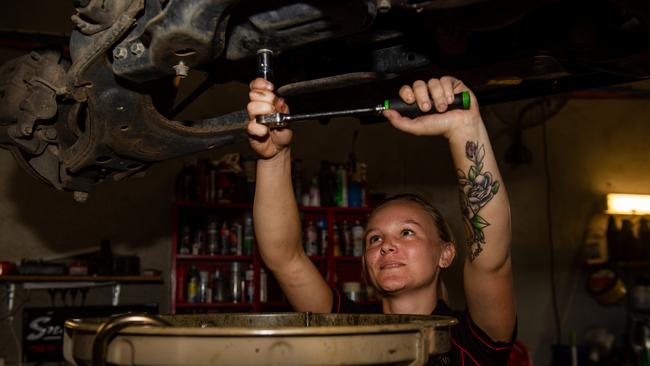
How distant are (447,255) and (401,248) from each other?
8.1 inches

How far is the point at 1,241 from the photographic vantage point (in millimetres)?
3961

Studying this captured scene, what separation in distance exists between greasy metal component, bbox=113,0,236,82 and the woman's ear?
34.9 inches

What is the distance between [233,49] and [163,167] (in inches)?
127

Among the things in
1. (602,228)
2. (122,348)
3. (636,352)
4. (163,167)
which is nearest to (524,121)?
(602,228)

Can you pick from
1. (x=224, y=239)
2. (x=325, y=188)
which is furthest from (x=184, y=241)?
(x=325, y=188)

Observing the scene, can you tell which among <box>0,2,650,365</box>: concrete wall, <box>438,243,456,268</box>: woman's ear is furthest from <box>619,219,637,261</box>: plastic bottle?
<box>438,243,456,268</box>: woman's ear

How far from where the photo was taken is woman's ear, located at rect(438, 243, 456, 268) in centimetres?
169

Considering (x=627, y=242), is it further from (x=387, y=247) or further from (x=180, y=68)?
(x=180, y=68)

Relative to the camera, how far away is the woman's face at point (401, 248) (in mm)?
1561

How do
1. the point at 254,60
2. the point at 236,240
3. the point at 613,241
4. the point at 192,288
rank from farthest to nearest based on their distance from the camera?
the point at 613,241 → the point at 236,240 → the point at 192,288 → the point at 254,60

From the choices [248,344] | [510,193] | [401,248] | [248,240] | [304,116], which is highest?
[510,193]

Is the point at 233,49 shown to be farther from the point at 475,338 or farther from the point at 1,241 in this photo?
the point at 1,241

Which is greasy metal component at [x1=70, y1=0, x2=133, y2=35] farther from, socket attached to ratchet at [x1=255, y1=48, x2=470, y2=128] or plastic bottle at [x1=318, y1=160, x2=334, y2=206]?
plastic bottle at [x1=318, y1=160, x2=334, y2=206]

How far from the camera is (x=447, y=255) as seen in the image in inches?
67.4
